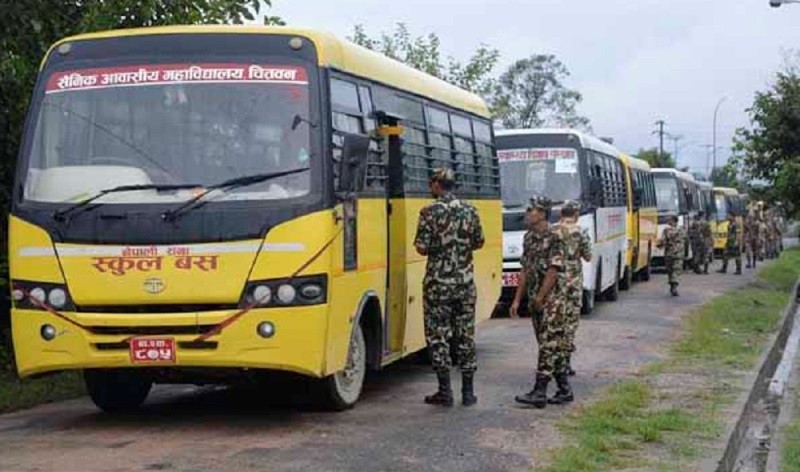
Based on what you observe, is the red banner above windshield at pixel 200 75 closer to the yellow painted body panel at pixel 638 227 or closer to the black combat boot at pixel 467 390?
the black combat boot at pixel 467 390

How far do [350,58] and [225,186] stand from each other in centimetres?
175

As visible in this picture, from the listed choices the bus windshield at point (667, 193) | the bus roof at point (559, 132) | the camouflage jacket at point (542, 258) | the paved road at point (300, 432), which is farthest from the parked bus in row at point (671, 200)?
the camouflage jacket at point (542, 258)

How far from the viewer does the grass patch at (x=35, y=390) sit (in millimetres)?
10930

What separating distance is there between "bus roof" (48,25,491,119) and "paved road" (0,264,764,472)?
8.74ft

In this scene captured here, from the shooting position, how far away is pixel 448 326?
33.3ft

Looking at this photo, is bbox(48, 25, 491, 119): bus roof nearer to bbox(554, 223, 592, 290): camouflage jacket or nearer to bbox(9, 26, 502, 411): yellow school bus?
bbox(9, 26, 502, 411): yellow school bus

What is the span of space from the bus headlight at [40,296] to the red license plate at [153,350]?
0.53 meters

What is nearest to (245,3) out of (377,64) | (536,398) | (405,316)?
(377,64)

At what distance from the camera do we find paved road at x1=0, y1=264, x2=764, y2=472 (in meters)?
8.07

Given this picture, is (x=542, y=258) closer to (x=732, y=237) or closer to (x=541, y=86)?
(x=732, y=237)

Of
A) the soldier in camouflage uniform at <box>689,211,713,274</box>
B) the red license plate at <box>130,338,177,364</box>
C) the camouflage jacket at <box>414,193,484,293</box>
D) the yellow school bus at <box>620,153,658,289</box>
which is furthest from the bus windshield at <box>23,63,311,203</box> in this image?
the soldier in camouflage uniform at <box>689,211,713,274</box>

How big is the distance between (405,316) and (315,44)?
295 centimetres

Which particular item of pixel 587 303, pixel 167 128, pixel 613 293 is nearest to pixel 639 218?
pixel 613 293

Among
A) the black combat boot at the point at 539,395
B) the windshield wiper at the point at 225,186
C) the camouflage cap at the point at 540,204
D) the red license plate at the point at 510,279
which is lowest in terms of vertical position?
the black combat boot at the point at 539,395
